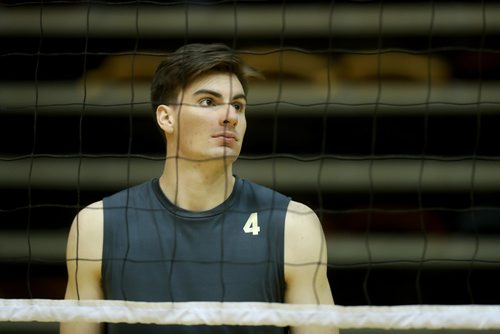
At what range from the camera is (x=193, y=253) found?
314 centimetres

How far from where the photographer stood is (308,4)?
171 inches

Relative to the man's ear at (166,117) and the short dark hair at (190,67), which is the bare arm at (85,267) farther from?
the short dark hair at (190,67)

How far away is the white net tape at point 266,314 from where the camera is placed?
9.09ft

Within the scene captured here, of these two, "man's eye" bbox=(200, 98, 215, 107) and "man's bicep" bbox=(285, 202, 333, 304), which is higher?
"man's eye" bbox=(200, 98, 215, 107)

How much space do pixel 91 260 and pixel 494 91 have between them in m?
2.22

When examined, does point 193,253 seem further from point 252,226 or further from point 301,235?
point 301,235

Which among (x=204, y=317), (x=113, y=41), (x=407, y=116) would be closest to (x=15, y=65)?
(x=113, y=41)

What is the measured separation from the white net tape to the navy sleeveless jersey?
0.79ft

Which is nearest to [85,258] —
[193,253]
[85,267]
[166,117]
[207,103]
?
[85,267]

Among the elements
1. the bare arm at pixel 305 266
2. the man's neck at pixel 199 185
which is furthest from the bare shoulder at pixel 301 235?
the man's neck at pixel 199 185

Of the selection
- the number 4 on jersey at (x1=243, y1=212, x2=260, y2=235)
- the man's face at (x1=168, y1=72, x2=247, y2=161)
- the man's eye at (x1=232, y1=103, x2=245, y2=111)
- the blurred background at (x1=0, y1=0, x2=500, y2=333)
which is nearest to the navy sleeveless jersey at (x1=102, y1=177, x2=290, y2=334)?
the number 4 on jersey at (x1=243, y1=212, x2=260, y2=235)

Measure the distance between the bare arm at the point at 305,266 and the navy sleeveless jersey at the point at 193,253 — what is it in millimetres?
30

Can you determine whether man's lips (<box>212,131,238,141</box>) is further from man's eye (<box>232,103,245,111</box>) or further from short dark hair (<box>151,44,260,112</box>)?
short dark hair (<box>151,44,260,112</box>)

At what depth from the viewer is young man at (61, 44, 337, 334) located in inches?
122
